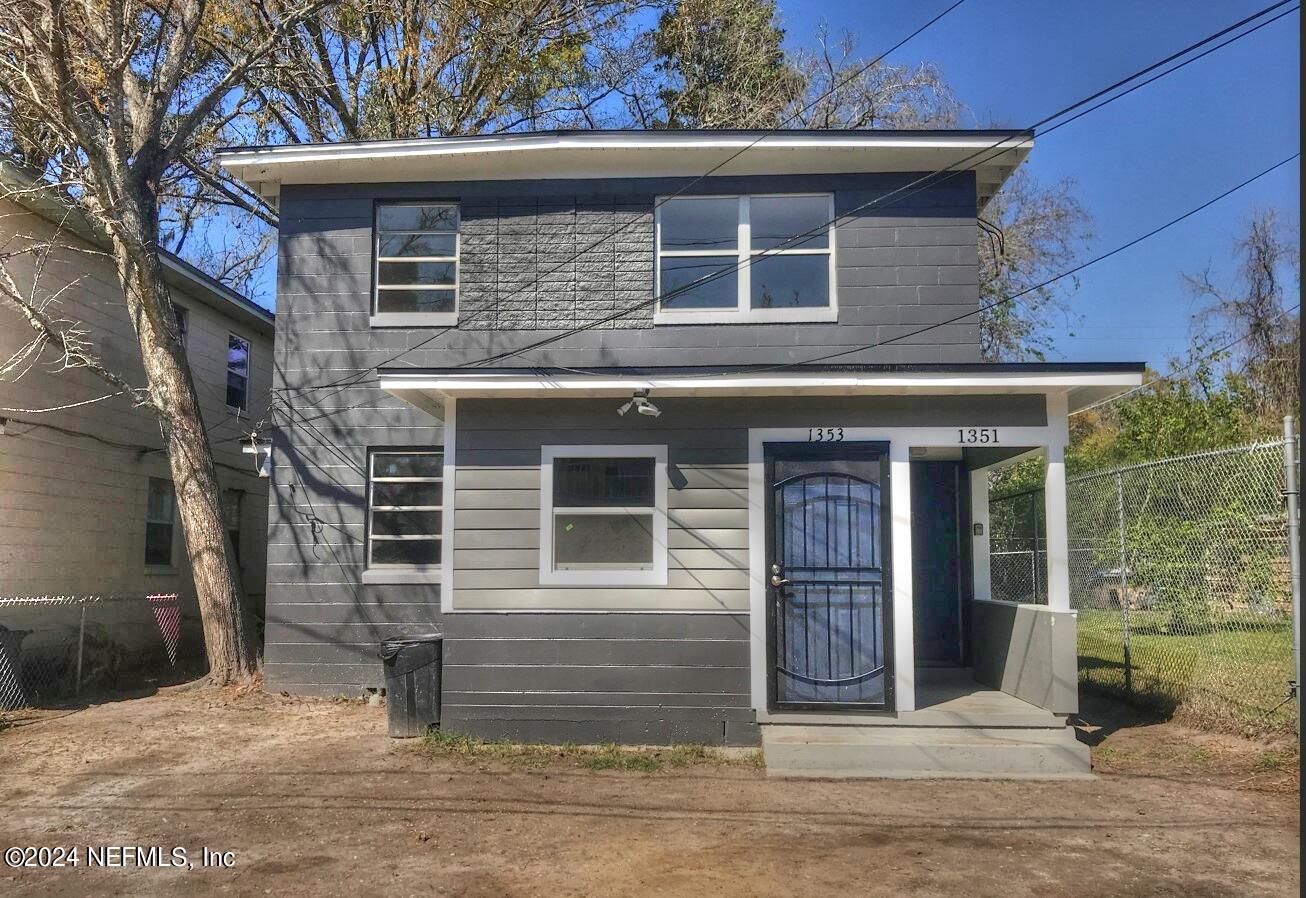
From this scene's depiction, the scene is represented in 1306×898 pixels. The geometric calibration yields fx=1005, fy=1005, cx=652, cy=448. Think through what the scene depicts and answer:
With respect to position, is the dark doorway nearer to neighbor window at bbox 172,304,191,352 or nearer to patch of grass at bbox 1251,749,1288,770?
patch of grass at bbox 1251,749,1288,770

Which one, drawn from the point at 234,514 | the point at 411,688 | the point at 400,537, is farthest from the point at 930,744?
the point at 234,514

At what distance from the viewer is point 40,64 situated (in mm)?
10578

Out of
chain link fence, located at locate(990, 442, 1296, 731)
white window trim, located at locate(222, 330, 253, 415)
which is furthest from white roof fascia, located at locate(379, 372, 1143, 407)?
white window trim, located at locate(222, 330, 253, 415)

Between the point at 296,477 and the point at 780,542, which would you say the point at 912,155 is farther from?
the point at 296,477

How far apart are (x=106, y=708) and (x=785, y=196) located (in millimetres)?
8849

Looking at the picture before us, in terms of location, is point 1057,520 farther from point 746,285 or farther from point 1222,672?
point 746,285

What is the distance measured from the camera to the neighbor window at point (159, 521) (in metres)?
14.4

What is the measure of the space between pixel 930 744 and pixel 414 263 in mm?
7339

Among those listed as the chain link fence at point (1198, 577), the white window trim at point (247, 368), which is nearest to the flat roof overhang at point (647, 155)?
the chain link fence at point (1198, 577)

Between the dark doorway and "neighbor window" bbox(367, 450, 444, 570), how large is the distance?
526 centimetres

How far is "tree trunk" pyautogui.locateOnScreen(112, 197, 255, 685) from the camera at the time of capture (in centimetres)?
1144

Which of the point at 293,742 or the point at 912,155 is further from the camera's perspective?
the point at 912,155

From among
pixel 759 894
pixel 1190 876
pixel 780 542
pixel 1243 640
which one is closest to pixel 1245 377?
pixel 1243 640

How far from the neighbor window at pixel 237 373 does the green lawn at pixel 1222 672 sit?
13.2m
